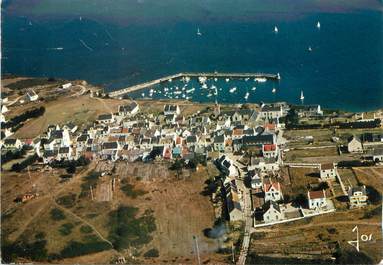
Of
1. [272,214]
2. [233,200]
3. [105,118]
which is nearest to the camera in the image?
[272,214]

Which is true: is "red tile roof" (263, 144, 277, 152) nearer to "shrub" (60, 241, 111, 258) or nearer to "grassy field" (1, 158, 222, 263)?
"grassy field" (1, 158, 222, 263)

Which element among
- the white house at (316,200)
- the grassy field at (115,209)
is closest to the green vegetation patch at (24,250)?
the grassy field at (115,209)

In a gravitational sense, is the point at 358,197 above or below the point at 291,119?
below


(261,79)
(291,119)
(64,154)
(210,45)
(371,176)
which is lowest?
(371,176)

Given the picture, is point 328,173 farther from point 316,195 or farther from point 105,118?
point 105,118

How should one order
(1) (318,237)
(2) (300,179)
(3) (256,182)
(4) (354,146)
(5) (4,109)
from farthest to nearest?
(5) (4,109) < (4) (354,146) < (2) (300,179) < (3) (256,182) < (1) (318,237)

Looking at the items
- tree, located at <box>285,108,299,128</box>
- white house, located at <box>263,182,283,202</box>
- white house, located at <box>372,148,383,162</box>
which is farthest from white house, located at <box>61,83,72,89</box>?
white house, located at <box>372,148,383,162</box>

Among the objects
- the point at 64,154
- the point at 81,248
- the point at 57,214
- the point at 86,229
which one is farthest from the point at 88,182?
the point at 81,248

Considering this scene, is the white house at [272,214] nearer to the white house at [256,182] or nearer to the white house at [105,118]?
the white house at [256,182]
